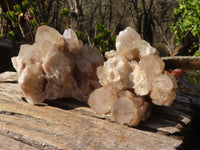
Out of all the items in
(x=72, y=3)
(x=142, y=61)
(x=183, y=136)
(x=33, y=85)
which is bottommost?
(x=183, y=136)

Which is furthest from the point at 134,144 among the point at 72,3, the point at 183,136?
the point at 72,3

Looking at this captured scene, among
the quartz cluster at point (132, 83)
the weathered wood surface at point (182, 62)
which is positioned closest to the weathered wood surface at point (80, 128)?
the quartz cluster at point (132, 83)

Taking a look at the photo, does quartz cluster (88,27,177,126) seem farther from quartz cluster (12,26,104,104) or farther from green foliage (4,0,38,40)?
green foliage (4,0,38,40)

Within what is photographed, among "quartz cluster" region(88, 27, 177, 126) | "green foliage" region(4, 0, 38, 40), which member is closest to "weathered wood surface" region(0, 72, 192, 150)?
"quartz cluster" region(88, 27, 177, 126)

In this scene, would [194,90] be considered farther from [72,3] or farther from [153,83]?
[72,3]

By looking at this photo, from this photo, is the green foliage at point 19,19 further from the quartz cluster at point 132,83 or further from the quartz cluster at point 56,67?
the quartz cluster at point 132,83

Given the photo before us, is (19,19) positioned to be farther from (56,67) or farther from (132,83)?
(132,83)
